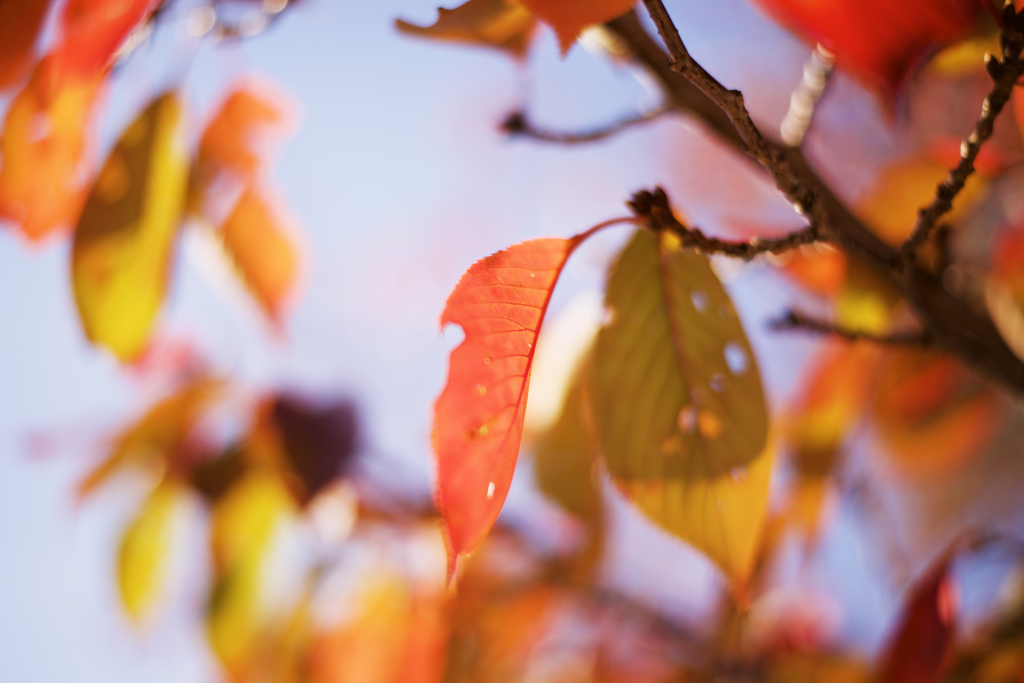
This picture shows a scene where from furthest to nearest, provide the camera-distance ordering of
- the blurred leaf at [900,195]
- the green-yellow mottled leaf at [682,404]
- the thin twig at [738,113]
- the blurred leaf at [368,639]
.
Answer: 1. the blurred leaf at [368,639]
2. the blurred leaf at [900,195]
3. the green-yellow mottled leaf at [682,404]
4. the thin twig at [738,113]

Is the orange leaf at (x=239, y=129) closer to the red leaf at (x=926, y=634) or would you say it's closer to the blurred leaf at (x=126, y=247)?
the blurred leaf at (x=126, y=247)

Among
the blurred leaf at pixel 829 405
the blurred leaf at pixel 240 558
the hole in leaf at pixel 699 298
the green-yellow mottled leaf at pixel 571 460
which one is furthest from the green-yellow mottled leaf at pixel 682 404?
the blurred leaf at pixel 240 558

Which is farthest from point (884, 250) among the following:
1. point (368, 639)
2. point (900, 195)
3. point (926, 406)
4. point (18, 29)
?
point (368, 639)

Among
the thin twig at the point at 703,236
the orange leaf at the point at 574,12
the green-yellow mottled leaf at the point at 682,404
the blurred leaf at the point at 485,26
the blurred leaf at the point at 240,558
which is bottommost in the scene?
the blurred leaf at the point at 240,558

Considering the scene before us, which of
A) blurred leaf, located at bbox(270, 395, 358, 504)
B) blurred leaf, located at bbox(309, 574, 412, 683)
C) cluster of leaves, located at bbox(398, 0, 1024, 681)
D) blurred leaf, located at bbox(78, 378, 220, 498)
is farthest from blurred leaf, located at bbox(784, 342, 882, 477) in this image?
blurred leaf, located at bbox(78, 378, 220, 498)

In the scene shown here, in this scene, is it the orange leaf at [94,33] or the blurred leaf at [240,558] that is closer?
the orange leaf at [94,33]

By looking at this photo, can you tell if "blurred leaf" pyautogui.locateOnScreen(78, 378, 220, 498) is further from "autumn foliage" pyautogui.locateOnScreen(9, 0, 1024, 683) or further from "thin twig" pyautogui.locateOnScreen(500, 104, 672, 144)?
"thin twig" pyautogui.locateOnScreen(500, 104, 672, 144)

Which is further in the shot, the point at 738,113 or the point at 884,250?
the point at 884,250

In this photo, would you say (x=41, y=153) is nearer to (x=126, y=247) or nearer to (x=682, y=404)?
(x=126, y=247)
